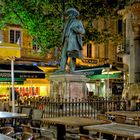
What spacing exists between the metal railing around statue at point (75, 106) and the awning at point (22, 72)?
13.9 m

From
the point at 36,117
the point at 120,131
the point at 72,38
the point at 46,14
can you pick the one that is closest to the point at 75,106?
the point at 36,117

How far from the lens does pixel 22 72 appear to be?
29250mm

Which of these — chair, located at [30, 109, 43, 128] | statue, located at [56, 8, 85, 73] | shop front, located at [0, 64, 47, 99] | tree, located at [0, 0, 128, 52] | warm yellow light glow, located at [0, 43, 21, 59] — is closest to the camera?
chair, located at [30, 109, 43, 128]

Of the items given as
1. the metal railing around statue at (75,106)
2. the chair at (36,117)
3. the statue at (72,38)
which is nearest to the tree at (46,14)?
the statue at (72,38)

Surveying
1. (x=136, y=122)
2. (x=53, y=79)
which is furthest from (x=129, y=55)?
(x=136, y=122)

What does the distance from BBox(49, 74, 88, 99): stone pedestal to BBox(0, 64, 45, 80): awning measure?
13.5 metres

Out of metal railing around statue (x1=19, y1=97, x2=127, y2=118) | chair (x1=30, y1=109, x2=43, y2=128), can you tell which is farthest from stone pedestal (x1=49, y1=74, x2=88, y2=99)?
chair (x1=30, y1=109, x2=43, y2=128)

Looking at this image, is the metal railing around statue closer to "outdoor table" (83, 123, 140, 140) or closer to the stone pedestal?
the stone pedestal

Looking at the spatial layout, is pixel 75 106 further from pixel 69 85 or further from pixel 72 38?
pixel 72 38

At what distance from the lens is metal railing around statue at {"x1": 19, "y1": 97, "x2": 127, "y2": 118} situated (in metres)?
13.0

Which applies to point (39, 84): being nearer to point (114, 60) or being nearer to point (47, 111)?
point (114, 60)

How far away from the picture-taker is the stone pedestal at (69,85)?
46.8ft

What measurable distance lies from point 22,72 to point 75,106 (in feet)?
54.3

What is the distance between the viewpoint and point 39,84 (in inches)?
1315
